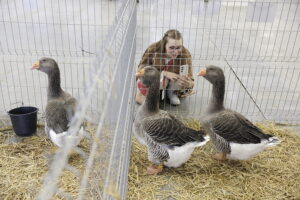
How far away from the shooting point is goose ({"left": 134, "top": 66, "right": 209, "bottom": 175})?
2.10 meters

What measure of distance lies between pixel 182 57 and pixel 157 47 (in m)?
0.28

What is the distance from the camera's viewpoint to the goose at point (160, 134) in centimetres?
210

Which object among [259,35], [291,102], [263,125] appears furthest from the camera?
[259,35]

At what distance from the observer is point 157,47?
312cm

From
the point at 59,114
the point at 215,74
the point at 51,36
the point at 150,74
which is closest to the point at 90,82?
the point at 150,74

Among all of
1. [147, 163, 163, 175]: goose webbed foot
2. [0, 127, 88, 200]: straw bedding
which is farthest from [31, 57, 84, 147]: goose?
[147, 163, 163, 175]: goose webbed foot

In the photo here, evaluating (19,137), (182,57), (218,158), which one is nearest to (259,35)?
(182,57)

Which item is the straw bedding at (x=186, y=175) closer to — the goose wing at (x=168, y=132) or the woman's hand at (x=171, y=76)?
the goose wing at (x=168, y=132)

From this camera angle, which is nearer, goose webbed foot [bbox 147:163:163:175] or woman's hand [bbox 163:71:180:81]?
goose webbed foot [bbox 147:163:163:175]

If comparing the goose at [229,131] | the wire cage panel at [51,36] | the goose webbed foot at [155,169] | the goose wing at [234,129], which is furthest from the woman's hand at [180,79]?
the wire cage panel at [51,36]

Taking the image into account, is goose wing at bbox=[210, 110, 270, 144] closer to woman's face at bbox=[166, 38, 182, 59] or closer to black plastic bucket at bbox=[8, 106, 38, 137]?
woman's face at bbox=[166, 38, 182, 59]

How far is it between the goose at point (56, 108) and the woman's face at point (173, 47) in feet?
3.55

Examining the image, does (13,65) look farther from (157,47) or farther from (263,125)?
(263,125)

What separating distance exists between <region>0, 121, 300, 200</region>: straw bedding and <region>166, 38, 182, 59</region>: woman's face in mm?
967
